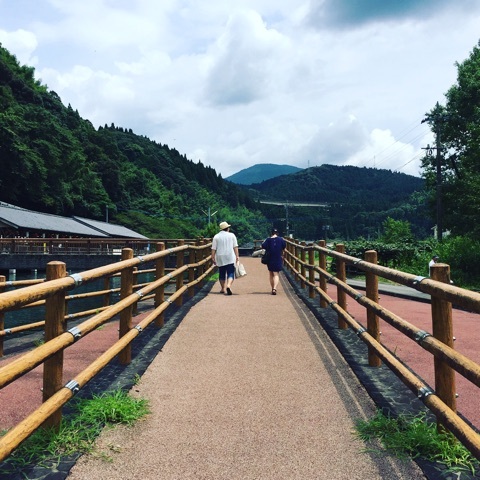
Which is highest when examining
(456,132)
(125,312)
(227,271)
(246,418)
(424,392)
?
(456,132)

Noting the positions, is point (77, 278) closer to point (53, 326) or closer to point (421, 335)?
point (53, 326)

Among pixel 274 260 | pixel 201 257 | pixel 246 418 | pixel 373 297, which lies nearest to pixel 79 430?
pixel 246 418

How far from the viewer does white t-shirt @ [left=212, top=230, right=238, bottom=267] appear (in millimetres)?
10617

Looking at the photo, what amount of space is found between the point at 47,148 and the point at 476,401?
59096 mm

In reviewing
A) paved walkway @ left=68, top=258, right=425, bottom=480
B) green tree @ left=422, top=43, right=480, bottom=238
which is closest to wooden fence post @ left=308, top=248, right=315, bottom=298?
paved walkway @ left=68, top=258, right=425, bottom=480

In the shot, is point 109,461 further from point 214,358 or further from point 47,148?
point 47,148

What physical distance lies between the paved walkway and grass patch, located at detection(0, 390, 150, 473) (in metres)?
0.10

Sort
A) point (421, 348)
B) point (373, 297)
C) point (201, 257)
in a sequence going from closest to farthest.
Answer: point (373, 297) < point (421, 348) < point (201, 257)

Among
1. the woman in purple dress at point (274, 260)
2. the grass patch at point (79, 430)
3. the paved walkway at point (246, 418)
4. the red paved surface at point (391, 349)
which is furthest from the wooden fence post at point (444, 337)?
the woman in purple dress at point (274, 260)

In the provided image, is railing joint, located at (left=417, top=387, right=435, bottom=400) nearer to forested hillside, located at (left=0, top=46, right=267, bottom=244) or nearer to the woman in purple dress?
the woman in purple dress

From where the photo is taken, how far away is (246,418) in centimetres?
353

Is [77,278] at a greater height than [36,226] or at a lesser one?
lesser

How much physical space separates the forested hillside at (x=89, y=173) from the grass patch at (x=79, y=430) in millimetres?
51187

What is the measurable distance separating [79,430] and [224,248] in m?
7.57
